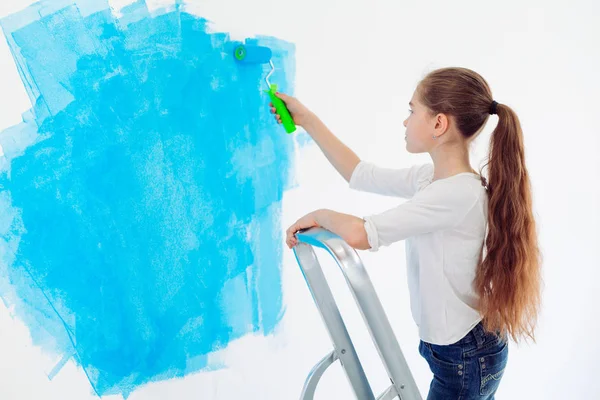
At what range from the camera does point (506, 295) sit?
3.73 feet

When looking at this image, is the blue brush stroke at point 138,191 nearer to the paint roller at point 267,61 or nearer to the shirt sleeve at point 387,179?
the paint roller at point 267,61

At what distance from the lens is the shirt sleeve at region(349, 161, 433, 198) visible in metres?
1.32

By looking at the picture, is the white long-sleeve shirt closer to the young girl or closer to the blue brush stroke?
the young girl

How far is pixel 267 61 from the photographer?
4.33ft

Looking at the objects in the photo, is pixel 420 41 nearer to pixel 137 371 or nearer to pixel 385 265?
pixel 385 265

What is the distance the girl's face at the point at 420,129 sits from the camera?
116 cm

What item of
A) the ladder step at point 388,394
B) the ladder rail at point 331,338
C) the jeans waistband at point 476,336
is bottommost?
the ladder step at point 388,394

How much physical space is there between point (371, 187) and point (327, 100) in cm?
26

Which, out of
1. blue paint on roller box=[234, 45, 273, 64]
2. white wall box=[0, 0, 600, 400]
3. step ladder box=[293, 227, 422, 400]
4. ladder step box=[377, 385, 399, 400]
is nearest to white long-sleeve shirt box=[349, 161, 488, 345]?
step ladder box=[293, 227, 422, 400]

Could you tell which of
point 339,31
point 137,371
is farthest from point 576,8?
point 137,371

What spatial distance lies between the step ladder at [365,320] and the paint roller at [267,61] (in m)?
0.33

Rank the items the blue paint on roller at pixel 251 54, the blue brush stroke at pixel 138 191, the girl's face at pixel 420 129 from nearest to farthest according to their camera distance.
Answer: the blue brush stroke at pixel 138 191 → the girl's face at pixel 420 129 → the blue paint on roller at pixel 251 54

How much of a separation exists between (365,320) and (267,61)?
2.16 ft

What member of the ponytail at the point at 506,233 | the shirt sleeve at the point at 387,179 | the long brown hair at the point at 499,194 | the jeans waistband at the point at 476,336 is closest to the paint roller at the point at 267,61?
the shirt sleeve at the point at 387,179
